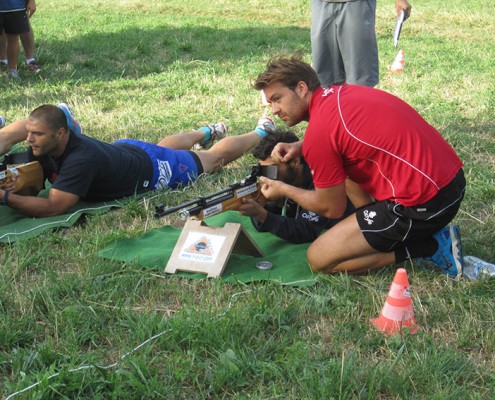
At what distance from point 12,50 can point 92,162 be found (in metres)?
6.18

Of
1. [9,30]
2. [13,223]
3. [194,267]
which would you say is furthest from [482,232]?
[9,30]

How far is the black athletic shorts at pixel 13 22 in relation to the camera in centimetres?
1131

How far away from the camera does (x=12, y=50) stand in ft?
37.8

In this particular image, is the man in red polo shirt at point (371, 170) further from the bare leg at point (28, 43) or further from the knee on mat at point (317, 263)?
the bare leg at point (28, 43)

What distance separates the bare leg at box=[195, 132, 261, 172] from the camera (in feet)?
23.7

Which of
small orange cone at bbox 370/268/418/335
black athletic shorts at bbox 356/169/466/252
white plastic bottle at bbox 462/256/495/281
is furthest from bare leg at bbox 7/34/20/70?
small orange cone at bbox 370/268/418/335

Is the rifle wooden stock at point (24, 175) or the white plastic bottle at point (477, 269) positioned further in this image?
the rifle wooden stock at point (24, 175)

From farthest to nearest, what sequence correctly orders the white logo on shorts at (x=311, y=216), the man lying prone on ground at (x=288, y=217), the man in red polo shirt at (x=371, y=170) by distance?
the white logo on shorts at (x=311, y=216) → the man lying prone on ground at (x=288, y=217) → the man in red polo shirt at (x=371, y=170)

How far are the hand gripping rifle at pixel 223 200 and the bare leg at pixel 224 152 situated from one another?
77.2 inches

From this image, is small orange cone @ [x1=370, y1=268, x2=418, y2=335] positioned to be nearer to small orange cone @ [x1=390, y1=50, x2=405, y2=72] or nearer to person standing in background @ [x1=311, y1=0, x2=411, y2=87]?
person standing in background @ [x1=311, y1=0, x2=411, y2=87]

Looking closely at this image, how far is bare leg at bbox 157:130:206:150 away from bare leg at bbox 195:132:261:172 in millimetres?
413

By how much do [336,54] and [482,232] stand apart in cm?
274

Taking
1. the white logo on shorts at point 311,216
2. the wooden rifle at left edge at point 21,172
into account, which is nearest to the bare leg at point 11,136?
the wooden rifle at left edge at point 21,172

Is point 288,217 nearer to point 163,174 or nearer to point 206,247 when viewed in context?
point 206,247
